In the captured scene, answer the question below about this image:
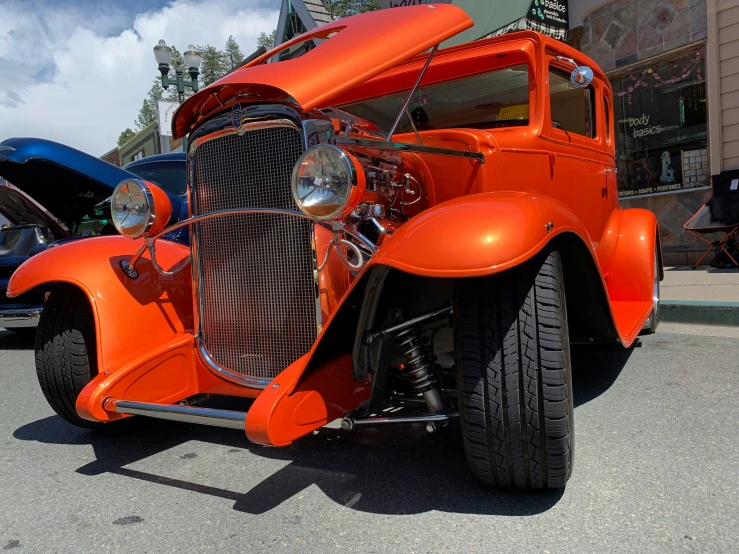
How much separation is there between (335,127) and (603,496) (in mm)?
1646

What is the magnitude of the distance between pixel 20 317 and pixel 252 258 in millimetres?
4291

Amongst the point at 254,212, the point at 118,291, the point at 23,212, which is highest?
the point at 23,212

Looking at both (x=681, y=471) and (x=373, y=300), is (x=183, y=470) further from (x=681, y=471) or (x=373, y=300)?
(x=681, y=471)

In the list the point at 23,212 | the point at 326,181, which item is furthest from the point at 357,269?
the point at 23,212

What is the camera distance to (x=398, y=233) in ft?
6.48

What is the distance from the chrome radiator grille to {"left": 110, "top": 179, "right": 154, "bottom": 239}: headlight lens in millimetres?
202

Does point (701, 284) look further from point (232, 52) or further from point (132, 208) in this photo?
point (232, 52)

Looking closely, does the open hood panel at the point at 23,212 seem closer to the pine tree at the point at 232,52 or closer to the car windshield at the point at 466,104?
the car windshield at the point at 466,104

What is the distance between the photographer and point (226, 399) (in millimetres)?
A: 3312

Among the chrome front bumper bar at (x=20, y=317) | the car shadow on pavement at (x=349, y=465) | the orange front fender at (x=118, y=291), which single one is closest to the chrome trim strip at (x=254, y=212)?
the orange front fender at (x=118, y=291)

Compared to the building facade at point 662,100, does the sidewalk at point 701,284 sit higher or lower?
lower

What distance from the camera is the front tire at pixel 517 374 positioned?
1.89 meters

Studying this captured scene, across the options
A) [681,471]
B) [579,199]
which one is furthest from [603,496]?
[579,199]

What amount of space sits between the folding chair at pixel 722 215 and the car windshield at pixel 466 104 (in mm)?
5163
